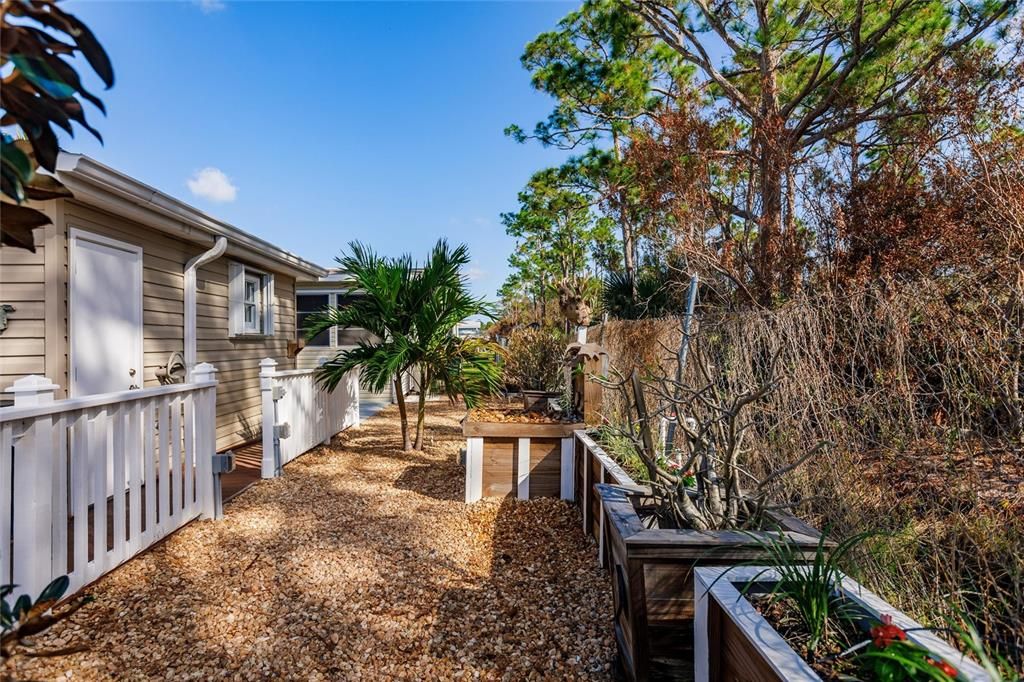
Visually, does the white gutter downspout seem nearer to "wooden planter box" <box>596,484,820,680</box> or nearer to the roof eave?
the roof eave

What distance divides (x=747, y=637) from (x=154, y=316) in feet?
17.8

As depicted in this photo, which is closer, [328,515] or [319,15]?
[328,515]

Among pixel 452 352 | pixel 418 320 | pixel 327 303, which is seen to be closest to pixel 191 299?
pixel 418 320

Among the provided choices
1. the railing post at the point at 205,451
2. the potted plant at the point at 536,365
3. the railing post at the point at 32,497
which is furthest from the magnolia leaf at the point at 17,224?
the potted plant at the point at 536,365

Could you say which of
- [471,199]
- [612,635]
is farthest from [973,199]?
[471,199]

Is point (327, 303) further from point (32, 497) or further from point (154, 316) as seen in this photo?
point (32, 497)

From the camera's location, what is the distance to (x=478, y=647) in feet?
7.16

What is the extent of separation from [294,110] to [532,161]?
4.65 metres

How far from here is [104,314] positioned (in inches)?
165

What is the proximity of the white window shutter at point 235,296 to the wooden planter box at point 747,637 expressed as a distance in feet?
20.3

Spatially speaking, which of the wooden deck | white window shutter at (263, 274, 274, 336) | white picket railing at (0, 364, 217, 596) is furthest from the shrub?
white picket railing at (0, 364, 217, 596)

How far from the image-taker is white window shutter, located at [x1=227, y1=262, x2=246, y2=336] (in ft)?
20.2

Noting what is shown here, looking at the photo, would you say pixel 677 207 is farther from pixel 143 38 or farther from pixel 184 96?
pixel 184 96

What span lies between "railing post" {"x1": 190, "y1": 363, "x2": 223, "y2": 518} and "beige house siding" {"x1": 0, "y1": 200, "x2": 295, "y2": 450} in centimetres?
132
